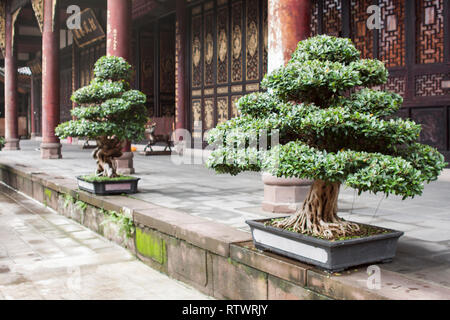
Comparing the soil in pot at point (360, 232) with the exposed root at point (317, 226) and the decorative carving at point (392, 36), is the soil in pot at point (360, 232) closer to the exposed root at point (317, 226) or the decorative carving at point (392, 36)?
the exposed root at point (317, 226)

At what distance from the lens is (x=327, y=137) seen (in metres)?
2.66

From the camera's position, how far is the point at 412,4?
298 inches

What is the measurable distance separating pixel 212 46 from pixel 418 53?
5759mm

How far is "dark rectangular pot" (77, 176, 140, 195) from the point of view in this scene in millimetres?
5520

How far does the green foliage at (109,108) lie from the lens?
572cm

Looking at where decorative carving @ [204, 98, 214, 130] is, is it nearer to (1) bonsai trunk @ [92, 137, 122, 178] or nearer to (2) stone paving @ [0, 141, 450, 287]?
(2) stone paving @ [0, 141, 450, 287]

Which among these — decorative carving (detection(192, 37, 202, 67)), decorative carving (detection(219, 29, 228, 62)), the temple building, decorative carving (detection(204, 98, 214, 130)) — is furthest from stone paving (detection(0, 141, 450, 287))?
decorative carving (detection(192, 37, 202, 67))

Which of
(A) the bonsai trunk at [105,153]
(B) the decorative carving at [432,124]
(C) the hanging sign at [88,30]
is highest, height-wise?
(C) the hanging sign at [88,30]

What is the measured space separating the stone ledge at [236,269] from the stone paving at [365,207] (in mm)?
346

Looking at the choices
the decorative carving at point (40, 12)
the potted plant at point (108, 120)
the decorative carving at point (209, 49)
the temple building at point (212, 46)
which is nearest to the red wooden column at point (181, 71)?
the temple building at point (212, 46)

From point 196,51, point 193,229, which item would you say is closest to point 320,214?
point 193,229

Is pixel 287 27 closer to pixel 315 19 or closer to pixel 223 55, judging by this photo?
pixel 315 19

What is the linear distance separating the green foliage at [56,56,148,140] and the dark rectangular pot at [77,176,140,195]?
533 mm
